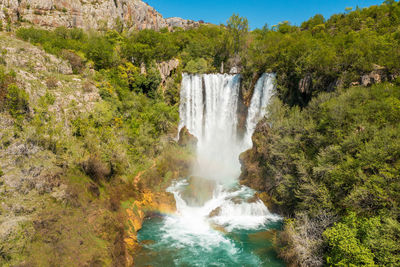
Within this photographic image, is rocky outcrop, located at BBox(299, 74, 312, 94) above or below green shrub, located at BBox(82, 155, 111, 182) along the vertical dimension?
above

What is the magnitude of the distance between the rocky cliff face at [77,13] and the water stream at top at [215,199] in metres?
36.5

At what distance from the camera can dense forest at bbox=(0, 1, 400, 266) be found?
1176 centimetres

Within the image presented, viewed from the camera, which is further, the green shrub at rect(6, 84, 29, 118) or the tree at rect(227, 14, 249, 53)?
the tree at rect(227, 14, 249, 53)

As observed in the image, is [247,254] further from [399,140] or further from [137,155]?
[137,155]

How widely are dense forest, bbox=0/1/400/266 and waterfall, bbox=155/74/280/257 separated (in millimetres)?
2101

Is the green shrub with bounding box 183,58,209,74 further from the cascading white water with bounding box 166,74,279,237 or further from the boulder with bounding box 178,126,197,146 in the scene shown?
the boulder with bounding box 178,126,197,146

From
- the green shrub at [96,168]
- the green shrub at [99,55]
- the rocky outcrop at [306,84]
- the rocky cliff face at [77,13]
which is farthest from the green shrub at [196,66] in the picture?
the rocky cliff face at [77,13]

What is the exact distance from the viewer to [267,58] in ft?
115

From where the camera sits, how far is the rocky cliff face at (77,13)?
43.2 m

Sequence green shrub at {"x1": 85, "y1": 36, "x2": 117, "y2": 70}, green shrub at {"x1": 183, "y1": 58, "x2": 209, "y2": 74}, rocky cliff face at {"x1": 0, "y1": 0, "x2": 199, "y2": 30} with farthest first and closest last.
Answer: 1. green shrub at {"x1": 183, "y1": 58, "x2": 209, "y2": 74}
2. rocky cliff face at {"x1": 0, "y1": 0, "x2": 199, "y2": 30}
3. green shrub at {"x1": 85, "y1": 36, "x2": 117, "y2": 70}

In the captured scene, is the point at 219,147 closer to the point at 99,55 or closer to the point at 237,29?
the point at 99,55

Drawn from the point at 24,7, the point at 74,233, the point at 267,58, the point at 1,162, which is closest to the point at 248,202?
the point at 74,233

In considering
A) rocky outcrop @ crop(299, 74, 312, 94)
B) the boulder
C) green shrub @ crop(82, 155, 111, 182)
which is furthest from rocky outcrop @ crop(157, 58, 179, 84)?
rocky outcrop @ crop(299, 74, 312, 94)

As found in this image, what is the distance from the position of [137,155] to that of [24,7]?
150 ft
